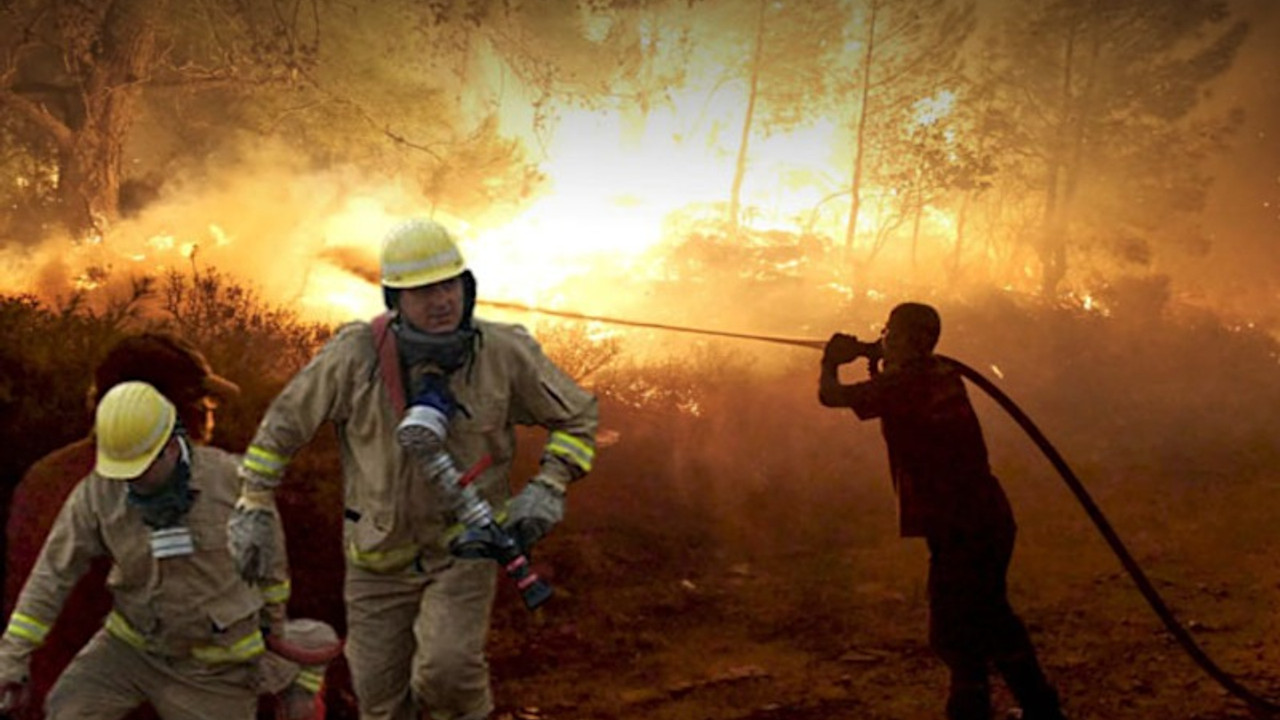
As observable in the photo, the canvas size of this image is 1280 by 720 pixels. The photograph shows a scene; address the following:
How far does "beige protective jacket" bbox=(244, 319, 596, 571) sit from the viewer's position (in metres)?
3.47

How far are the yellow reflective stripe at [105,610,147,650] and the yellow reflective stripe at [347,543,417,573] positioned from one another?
0.79 m

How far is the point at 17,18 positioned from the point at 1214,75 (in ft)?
71.3

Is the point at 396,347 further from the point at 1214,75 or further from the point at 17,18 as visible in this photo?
the point at 1214,75

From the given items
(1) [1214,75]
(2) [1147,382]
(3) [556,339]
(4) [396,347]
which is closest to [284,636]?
(4) [396,347]

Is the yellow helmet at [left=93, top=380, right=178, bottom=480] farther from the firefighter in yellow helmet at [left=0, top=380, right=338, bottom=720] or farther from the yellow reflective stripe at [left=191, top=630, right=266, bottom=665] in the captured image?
the yellow reflective stripe at [left=191, top=630, right=266, bottom=665]

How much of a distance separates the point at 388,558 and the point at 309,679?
26.9 inches

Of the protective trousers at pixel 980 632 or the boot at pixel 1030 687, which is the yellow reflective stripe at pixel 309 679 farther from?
the boot at pixel 1030 687

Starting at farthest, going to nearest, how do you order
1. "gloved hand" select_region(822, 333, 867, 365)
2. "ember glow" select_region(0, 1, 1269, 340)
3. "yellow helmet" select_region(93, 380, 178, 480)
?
"ember glow" select_region(0, 1, 1269, 340), "gloved hand" select_region(822, 333, 867, 365), "yellow helmet" select_region(93, 380, 178, 480)

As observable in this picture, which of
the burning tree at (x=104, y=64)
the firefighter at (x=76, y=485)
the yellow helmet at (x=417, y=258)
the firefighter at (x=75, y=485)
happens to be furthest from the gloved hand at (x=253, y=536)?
the burning tree at (x=104, y=64)

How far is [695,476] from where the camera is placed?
1102cm

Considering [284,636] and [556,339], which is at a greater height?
[556,339]

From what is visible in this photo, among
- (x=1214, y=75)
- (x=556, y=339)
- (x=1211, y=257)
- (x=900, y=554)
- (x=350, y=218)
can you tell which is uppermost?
(x=1214, y=75)

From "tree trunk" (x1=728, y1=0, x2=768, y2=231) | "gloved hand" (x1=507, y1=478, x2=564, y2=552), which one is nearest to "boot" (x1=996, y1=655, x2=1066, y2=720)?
"gloved hand" (x1=507, y1=478, x2=564, y2=552)

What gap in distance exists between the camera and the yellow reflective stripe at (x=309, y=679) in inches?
147
